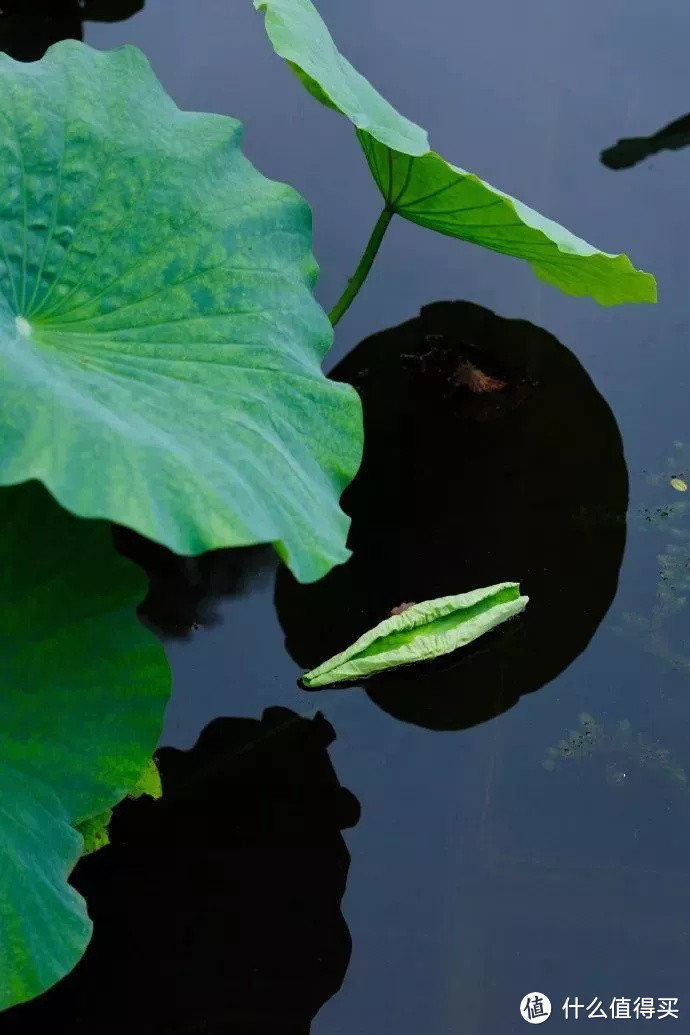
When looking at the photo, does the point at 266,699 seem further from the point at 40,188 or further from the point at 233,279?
the point at 40,188

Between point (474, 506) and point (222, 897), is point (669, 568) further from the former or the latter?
point (222, 897)

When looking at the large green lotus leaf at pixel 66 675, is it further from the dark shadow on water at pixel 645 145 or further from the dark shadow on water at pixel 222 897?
the dark shadow on water at pixel 645 145

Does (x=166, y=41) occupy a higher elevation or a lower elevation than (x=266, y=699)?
higher

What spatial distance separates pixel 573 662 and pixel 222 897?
52 cm

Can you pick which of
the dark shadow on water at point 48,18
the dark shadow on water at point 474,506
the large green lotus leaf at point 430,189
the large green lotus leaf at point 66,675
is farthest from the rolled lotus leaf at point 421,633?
the dark shadow on water at point 48,18

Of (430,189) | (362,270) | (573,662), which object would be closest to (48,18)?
(362,270)

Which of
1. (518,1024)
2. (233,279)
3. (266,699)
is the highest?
(233,279)

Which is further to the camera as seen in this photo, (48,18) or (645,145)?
(48,18)

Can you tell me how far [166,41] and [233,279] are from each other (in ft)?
3.34

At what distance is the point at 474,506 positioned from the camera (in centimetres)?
165

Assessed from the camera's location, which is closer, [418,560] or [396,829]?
[396,829]

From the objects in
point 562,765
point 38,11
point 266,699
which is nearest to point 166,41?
point 38,11

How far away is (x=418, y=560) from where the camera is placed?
1594 mm

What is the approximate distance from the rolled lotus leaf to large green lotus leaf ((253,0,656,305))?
0.44 metres
